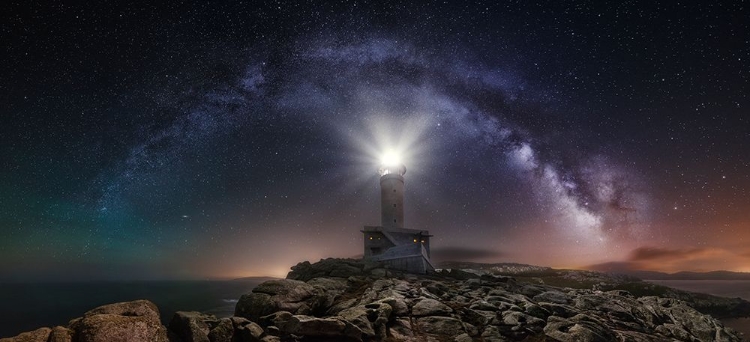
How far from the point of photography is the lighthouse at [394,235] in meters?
39.2

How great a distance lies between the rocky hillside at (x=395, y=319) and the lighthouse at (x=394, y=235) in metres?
10.2

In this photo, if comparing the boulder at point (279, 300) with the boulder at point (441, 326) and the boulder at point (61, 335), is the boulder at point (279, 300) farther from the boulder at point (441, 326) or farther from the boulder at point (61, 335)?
the boulder at point (61, 335)

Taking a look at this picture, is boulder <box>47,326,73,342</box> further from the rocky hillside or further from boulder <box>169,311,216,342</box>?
boulder <box>169,311,216,342</box>

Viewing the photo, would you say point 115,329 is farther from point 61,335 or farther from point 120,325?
point 61,335

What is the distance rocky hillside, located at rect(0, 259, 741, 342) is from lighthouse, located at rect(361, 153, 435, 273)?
33.5ft

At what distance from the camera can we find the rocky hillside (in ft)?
38.2

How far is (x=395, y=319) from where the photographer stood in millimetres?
18203

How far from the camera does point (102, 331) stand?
10.1 meters

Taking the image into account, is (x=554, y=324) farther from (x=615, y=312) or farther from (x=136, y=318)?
(x=136, y=318)

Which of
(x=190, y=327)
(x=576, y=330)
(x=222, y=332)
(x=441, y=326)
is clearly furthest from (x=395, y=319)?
(x=190, y=327)

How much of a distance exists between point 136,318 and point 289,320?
6.09 meters

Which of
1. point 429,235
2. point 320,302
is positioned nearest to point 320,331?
point 320,302

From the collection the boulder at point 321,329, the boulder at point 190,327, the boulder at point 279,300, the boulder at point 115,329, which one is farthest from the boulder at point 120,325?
the boulder at point 279,300

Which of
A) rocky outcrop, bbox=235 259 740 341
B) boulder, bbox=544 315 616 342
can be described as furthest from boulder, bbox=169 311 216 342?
boulder, bbox=544 315 616 342
